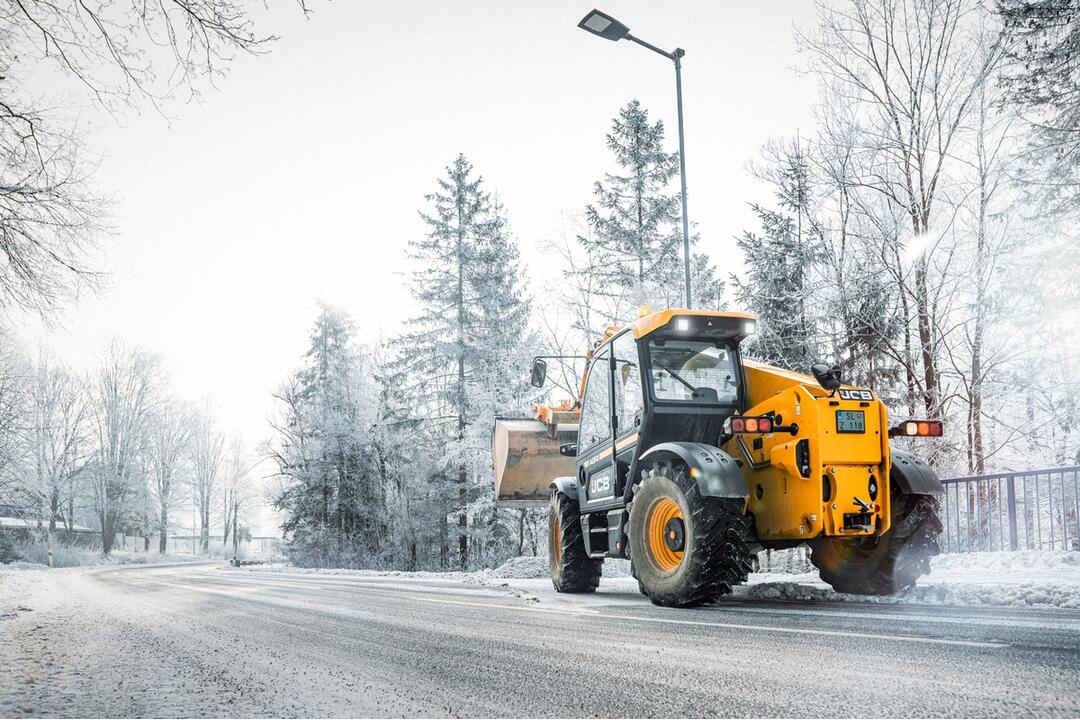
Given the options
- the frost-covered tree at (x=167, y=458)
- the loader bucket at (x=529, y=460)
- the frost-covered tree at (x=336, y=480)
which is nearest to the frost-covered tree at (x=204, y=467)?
the frost-covered tree at (x=167, y=458)

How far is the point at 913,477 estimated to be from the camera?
711 centimetres

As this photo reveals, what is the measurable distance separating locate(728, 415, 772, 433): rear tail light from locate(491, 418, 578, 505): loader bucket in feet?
23.1

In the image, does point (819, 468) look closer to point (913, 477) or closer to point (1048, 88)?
point (913, 477)

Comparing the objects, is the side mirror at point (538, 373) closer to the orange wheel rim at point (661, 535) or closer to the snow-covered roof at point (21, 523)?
the orange wheel rim at point (661, 535)

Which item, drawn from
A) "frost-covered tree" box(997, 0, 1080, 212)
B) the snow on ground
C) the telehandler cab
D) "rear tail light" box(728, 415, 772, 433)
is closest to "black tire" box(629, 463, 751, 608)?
the telehandler cab

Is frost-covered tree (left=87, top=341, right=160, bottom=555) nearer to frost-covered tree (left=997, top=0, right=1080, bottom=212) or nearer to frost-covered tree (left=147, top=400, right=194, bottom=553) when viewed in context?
frost-covered tree (left=147, top=400, right=194, bottom=553)

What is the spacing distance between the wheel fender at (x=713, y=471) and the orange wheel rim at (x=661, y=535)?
1.72 feet

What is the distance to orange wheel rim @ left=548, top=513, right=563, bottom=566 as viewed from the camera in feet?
32.8

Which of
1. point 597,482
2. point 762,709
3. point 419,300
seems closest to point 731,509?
point 597,482

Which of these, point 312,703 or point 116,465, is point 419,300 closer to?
point 116,465

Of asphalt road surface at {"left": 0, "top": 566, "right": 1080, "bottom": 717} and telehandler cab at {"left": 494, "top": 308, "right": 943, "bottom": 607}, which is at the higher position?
telehandler cab at {"left": 494, "top": 308, "right": 943, "bottom": 607}

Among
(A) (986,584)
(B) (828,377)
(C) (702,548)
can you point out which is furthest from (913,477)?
(C) (702,548)

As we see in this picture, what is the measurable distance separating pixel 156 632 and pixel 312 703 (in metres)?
3.48

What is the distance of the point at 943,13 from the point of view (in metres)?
16.9
